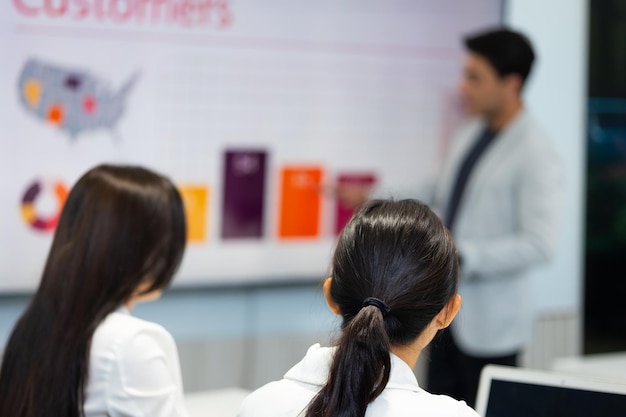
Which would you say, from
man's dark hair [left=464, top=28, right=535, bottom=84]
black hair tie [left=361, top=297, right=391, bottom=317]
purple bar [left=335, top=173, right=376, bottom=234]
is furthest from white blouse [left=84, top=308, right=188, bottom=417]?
man's dark hair [left=464, top=28, right=535, bottom=84]

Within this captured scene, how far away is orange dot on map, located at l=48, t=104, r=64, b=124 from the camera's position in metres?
2.56

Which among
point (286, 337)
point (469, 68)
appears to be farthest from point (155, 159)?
point (469, 68)

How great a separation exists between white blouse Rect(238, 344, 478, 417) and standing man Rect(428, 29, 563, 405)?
1.40 meters

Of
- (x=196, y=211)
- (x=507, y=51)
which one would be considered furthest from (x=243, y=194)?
(x=507, y=51)

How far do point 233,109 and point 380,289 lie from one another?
1.58 m

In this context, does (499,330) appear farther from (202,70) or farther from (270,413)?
(270,413)

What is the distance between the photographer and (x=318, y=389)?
4.35 feet

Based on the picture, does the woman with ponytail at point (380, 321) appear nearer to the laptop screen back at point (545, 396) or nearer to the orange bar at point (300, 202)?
the laptop screen back at point (545, 396)

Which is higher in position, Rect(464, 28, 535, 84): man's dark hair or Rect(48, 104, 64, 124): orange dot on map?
Rect(464, 28, 535, 84): man's dark hair

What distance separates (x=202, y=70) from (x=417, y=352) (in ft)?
5.12

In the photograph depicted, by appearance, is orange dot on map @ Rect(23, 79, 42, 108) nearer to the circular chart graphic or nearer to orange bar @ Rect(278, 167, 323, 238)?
the circular chart graphic

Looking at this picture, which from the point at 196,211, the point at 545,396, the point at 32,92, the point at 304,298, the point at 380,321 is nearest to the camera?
the point at 380,321

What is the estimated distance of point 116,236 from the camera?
1.68m

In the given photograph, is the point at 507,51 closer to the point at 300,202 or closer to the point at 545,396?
the point at 300,202
